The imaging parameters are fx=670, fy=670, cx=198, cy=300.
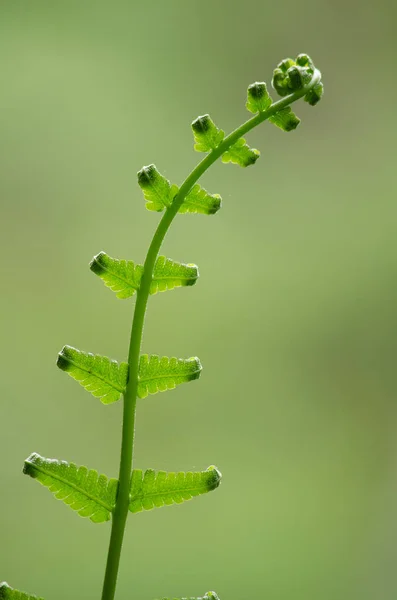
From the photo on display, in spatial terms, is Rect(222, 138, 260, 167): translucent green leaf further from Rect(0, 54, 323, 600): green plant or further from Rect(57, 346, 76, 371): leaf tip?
Rect(57, 346, 76, 371): leaf tip

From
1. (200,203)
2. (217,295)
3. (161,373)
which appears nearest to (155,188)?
(200,203)

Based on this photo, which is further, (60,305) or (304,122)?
(304,122)

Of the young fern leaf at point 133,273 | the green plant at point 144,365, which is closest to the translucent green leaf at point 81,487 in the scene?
the green plant at point 144,365

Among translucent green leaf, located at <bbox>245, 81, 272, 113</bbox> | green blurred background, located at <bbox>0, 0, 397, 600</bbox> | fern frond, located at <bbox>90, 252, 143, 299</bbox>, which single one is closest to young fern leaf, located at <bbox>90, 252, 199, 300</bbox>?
fern frond, located at <bbox>90, 252, 143, 299</bbox>

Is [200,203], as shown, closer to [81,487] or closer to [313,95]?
[313,95]

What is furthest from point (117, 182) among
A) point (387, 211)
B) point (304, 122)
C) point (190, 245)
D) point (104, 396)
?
point (104, 396)

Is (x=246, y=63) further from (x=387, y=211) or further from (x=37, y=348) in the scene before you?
(x=37, y=348)
